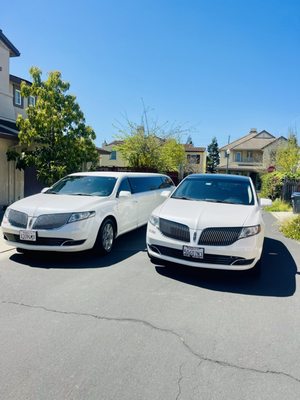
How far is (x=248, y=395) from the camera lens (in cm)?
245

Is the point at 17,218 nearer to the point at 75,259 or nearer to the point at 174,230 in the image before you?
the point at 75,259

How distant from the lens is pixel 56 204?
5.91 meters

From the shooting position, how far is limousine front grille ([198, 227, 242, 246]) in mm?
4594

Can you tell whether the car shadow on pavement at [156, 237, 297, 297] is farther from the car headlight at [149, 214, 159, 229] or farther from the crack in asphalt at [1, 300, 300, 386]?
the crack in asphalt at [1, 300, 300, 386]

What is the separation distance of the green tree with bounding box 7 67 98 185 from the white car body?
7.07 m

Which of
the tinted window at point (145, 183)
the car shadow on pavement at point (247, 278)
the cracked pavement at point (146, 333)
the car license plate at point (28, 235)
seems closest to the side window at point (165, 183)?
the tinted window at point (145, 183)

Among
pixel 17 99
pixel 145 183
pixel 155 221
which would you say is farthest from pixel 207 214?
pixel 17 99

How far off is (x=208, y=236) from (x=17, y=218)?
3531 mm

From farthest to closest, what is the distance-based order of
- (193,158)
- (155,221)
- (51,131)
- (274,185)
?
(193,158), (274,185), (51,131), (155,221)

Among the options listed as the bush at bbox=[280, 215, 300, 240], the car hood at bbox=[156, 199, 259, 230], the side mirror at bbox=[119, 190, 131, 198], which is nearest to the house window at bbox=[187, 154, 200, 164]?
the bush at bbox=[280, 215, 300, 240]

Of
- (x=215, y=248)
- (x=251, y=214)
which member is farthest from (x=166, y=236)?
(x=251, y=214)

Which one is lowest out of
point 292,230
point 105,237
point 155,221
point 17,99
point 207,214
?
point 292,230

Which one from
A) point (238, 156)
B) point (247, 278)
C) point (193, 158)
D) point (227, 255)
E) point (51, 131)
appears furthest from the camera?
point (238, 156)

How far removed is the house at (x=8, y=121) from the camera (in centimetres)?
1154
